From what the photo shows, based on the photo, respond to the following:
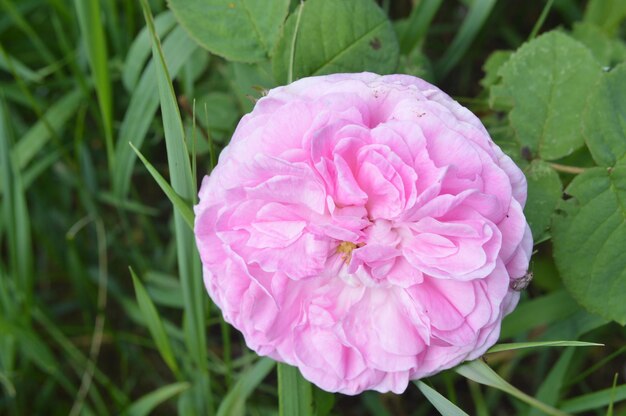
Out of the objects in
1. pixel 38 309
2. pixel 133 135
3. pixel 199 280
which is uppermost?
pixel 133 135

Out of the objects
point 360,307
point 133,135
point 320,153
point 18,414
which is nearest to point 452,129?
point 320,153

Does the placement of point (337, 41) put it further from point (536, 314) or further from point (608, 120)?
point (536, 314)

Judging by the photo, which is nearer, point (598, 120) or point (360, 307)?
point (360, 307)

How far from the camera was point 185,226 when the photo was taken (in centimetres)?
106

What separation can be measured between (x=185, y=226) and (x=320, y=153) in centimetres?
35

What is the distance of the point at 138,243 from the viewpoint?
1.75 meters

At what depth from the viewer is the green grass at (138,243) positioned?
127 cm

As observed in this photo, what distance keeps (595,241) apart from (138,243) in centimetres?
115

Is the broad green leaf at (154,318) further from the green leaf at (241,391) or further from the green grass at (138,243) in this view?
the green leaf at (241,391)

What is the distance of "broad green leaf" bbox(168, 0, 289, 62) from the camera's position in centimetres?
107

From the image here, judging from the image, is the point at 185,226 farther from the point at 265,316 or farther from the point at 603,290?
the point at 603,290

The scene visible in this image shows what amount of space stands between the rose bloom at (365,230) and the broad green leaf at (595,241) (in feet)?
0.55

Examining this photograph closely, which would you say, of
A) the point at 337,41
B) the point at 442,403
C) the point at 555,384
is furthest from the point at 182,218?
the point at 555,384

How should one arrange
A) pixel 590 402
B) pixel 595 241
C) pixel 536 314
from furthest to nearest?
pixel 536 314 → pixel 590 402 → pixel 595 241
